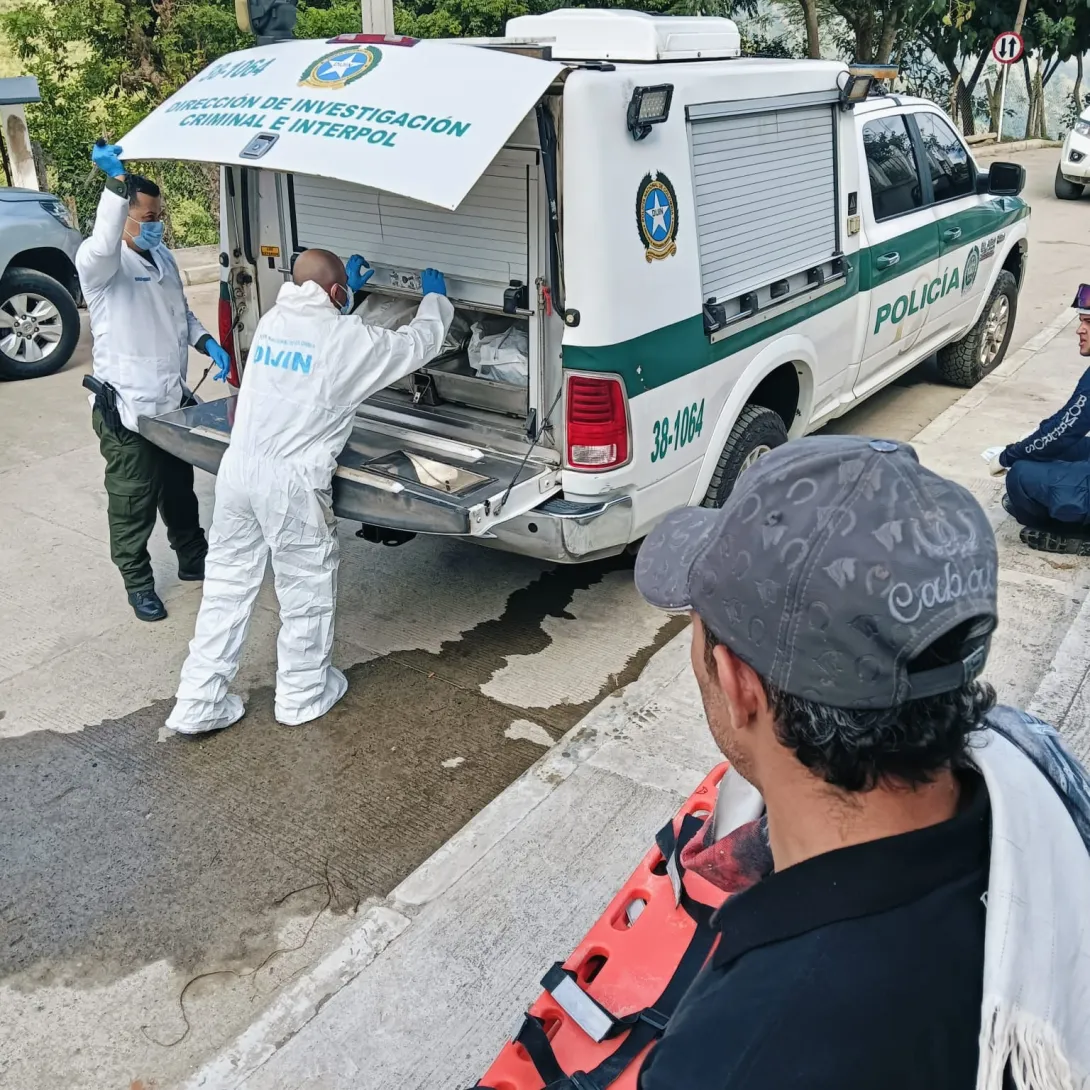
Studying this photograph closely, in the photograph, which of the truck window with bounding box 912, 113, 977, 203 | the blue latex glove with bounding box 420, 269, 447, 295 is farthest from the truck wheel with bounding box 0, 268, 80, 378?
the truck window with bounding box 912, 113, 977, 203

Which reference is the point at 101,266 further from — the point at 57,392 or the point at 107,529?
the point at 57,392

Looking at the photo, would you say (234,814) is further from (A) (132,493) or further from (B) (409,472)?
(A) (132,493)

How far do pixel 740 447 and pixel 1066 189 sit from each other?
14.4 metres

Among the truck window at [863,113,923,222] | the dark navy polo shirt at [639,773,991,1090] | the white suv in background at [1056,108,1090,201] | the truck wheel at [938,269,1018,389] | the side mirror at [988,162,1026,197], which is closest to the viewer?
the dark navy polo shirt at [639,773,991,1090]

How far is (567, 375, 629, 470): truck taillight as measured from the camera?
4.00 meters

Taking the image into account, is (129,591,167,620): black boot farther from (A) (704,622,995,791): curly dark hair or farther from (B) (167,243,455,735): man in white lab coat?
(A) (704,622,995,791): curly dark hair

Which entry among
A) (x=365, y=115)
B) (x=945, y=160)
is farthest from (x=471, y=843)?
(x=945, y=160)

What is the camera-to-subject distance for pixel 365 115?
3674 mm

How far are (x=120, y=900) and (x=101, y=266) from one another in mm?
2566

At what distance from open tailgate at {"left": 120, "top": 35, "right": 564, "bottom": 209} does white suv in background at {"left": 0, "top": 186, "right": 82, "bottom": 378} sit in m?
4.70

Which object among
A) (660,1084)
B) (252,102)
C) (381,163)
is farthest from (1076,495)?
(660,1084)

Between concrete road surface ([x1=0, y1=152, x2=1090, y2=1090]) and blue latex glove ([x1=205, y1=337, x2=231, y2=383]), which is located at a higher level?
blue latex glove ([x1=205, y1=337, x2=231, y2=383])

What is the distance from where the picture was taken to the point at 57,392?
812cm

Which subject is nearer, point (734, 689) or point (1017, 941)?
point (1017, 941)
